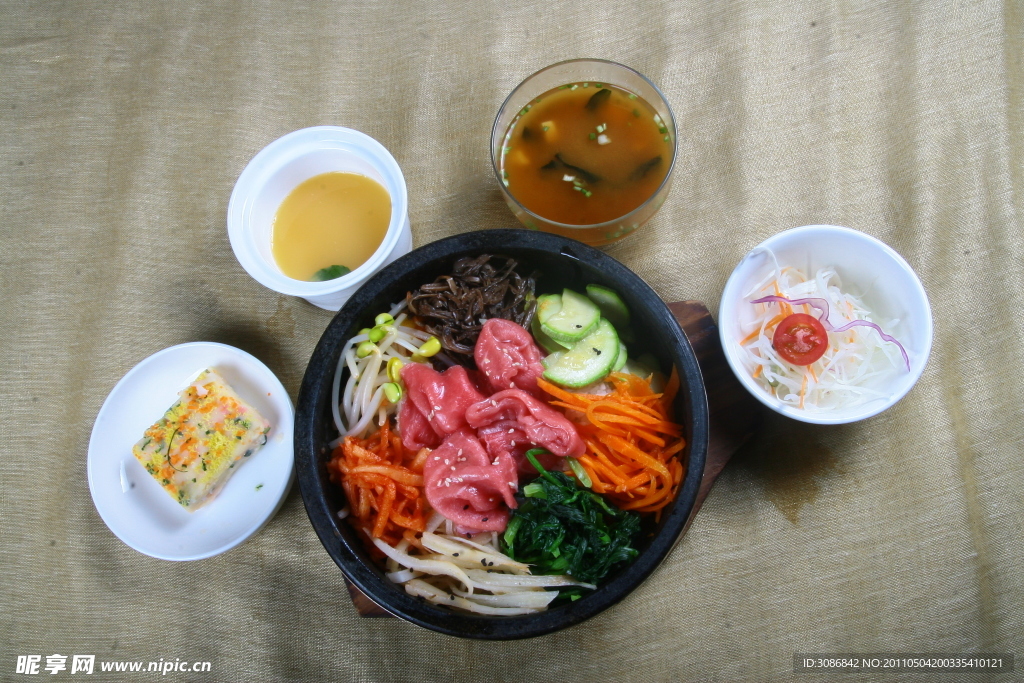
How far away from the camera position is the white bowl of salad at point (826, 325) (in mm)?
2303

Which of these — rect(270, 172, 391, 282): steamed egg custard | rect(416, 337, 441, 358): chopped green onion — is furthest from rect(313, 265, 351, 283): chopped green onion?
rect(416, 337, 441, 358): chopped green onion

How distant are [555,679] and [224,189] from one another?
2860 millimetres

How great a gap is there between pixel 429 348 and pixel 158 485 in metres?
1.50

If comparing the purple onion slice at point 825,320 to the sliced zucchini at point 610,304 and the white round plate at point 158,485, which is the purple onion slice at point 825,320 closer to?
the sliced zucchini at point 610,304

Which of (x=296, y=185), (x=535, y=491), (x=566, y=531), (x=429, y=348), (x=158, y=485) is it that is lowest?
(x=158, y=485)

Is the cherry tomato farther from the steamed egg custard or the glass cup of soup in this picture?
the steamed egg custard

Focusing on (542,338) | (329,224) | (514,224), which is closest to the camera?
(542,338)

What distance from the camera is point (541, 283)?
97.4 inches

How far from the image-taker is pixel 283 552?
111 inches

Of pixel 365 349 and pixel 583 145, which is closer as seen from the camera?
pixel 365 349

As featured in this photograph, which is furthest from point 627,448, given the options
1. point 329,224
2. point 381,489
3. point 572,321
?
point 329,224

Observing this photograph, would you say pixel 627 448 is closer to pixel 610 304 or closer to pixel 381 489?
pixel 610 304

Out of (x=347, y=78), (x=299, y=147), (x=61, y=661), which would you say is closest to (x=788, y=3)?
(x=347, y=78)

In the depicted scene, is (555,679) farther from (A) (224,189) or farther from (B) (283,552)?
(A) (224,189)
